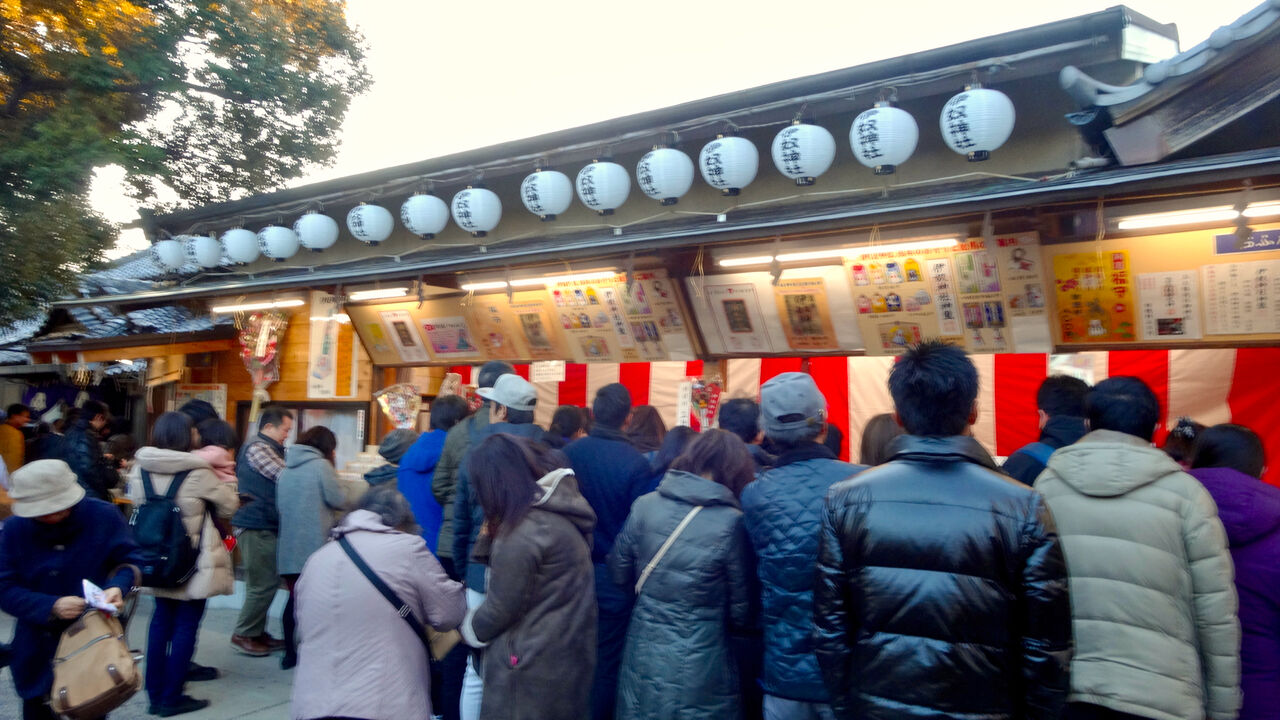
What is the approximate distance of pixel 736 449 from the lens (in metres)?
4.01

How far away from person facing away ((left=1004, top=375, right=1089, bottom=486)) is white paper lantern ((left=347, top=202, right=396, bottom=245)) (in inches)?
315

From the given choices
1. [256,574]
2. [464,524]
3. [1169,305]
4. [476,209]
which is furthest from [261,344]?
[1169,305]

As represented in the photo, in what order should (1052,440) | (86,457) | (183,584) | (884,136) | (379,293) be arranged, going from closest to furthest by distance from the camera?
(1052,440), (183,584), (884,136), (86,457), (379,293)

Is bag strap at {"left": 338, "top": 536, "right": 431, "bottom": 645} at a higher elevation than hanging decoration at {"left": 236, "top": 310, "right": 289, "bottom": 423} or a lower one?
lower

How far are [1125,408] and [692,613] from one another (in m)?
1.99

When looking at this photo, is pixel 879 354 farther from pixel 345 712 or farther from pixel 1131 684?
pixel 345 712

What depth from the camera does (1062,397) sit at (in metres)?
4.34

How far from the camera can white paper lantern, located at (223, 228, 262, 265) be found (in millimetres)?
11527

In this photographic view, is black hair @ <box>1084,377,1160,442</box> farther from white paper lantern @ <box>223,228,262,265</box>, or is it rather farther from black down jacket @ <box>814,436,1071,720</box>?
white paper lantern @ <box>223,228,262,265</box>

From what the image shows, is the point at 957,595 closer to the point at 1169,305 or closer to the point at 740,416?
the point at 740,416

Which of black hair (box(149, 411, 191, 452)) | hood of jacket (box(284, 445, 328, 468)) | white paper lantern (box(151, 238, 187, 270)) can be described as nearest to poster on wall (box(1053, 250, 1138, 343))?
hood of jacket (box(284, 445, 328, 468))

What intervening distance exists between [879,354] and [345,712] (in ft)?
16.6

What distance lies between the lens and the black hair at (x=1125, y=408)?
3.23 meters

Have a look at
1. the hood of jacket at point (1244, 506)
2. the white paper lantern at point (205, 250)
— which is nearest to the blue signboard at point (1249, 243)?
the hood of jacket at point (1244, 506)
